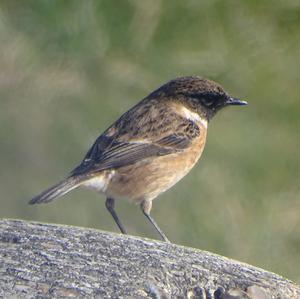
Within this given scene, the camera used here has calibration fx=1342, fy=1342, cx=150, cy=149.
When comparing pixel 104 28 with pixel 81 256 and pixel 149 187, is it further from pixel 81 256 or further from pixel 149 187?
pixel 81 256

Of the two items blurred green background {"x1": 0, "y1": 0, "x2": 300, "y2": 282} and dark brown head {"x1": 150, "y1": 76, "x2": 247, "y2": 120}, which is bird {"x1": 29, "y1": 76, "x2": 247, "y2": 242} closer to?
dark brown head {"x1": 150, "y1": 76, "x2": 247, "y2": 120}

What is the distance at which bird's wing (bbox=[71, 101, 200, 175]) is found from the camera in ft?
34.8

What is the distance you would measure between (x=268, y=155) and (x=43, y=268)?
6.45m

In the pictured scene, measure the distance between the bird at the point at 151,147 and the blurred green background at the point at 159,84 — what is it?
5.69 feet

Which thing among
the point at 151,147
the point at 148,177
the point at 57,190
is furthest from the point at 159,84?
the point at 57,190

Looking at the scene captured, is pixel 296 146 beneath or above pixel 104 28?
beneath

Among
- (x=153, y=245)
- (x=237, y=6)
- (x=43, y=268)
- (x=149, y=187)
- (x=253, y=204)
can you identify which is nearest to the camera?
(x=43, y=268)

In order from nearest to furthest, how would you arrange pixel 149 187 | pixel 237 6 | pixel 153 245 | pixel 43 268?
1. pixel 43 268
2. pixel 153 245
3. pixel 149 187
4. pixel 237 6

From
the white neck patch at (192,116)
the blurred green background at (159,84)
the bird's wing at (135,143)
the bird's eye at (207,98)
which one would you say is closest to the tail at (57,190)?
the bird's wing at (135,143)

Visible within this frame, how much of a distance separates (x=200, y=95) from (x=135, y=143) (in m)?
0.90

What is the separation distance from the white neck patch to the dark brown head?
4cm

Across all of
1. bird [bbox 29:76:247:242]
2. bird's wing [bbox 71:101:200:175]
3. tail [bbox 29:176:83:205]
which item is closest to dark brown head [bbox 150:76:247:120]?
bird [bbox 29:76:247:242]

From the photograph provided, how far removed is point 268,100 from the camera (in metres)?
13.9

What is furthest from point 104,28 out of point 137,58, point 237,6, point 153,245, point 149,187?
point 153,245
